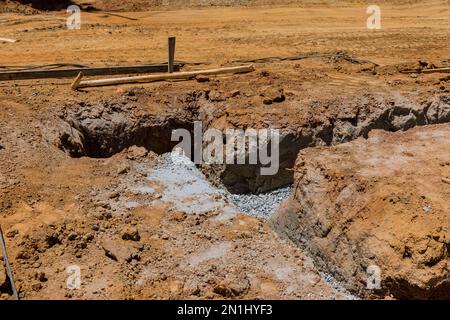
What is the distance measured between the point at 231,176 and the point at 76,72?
12.4ft

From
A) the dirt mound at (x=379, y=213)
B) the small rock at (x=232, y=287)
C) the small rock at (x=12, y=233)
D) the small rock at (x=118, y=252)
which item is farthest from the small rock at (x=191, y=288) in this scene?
the small rock at (x=12, y=233)

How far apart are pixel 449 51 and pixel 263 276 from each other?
909 centimetres

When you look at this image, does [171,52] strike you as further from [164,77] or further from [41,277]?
[41,277]

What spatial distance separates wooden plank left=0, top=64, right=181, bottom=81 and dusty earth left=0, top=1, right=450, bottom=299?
154mm

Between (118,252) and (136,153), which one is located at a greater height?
(136,153)

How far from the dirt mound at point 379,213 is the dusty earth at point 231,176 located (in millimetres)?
18

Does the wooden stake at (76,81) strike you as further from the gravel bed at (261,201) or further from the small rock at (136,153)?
the gravel bed at (261,201)

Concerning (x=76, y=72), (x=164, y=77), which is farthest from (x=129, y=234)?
(x=76, y=72)

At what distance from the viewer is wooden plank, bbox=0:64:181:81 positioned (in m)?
9.52

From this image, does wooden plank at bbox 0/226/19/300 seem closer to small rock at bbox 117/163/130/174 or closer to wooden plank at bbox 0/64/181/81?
small rock at bbox 117/163/130/174

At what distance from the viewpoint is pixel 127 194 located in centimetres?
698

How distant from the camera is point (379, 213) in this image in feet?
20.0
